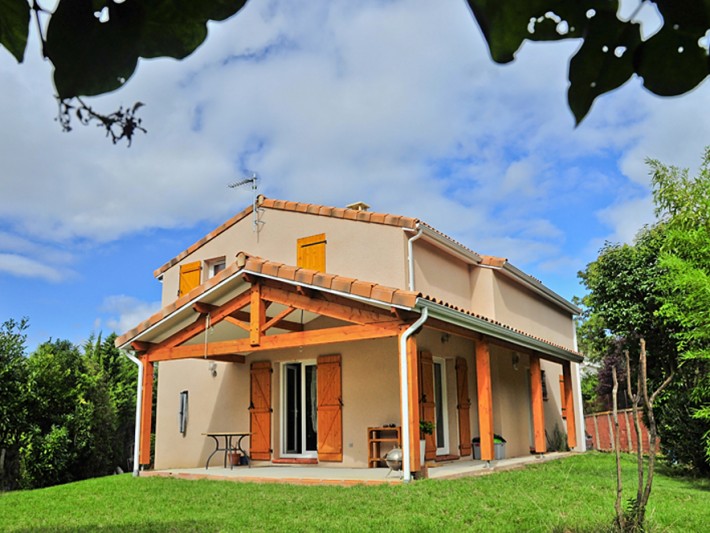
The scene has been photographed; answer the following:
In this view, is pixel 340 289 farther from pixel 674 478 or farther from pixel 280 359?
pixel 674 478

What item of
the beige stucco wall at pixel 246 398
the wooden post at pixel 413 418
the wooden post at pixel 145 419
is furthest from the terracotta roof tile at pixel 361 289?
the wooden post at pixel 145 419

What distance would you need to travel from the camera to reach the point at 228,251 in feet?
47.6

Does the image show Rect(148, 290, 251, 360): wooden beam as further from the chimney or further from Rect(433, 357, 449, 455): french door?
Rect(433, 357, 449, 455): french door

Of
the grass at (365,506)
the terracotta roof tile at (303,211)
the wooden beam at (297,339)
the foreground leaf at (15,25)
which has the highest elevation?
the terracotta roof tile at (303,211)

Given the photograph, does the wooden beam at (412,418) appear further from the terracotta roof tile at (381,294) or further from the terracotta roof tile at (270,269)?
the terracotta roof tile at (270,269)

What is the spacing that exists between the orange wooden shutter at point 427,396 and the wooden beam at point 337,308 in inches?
115

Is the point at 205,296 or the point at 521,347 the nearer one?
the point at 205,296

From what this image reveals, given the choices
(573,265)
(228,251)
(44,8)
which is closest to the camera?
(44,8)

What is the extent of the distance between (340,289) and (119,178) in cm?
738

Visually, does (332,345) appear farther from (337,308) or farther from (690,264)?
(690,264)

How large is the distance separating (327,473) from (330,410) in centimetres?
186

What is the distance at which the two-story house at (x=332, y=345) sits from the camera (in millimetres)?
9938

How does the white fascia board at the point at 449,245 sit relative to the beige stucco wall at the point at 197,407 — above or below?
above

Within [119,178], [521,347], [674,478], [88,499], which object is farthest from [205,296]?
[119,178]
